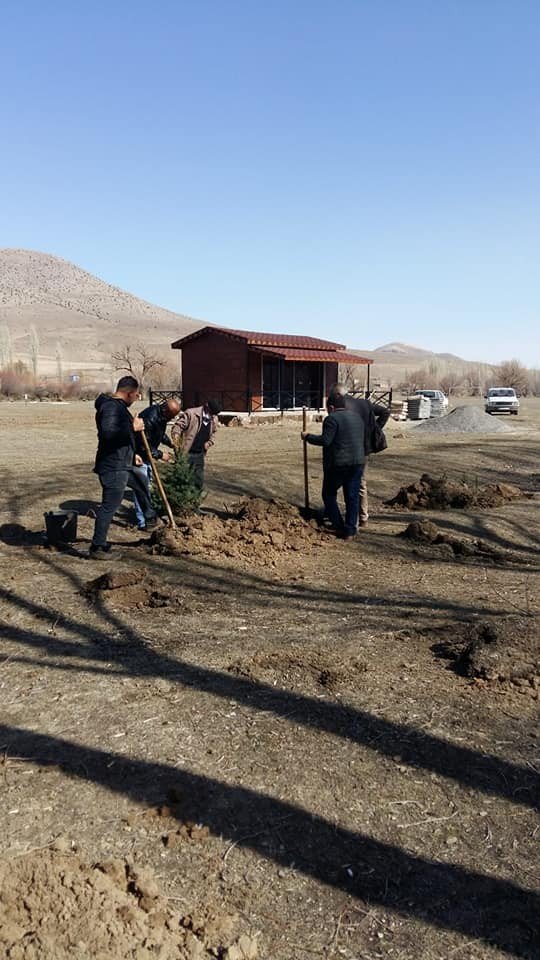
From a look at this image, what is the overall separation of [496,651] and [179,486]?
4649mm

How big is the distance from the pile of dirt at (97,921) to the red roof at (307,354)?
25.3 m

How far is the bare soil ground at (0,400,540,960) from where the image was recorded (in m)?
2.34

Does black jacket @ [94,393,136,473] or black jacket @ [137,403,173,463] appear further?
black jacket @ [137,403,173,463]

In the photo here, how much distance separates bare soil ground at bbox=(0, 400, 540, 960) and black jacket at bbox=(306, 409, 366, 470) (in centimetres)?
126

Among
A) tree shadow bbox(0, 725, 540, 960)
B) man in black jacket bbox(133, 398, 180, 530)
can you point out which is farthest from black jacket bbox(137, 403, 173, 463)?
tree shadow bbox(0, 725, 540, 960)

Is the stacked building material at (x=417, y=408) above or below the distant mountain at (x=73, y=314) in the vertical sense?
below

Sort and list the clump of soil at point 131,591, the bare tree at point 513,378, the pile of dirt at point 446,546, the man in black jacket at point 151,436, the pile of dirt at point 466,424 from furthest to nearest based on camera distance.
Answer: the bare tree at point 513,378 < the pile of dirt at point 466,424 < the man in black jacket at point 151,436 < the pile of dirt at point 446,546 < the clump of soil at point 131,591

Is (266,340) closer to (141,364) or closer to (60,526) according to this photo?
(60,526)

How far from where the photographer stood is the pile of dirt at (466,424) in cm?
2459

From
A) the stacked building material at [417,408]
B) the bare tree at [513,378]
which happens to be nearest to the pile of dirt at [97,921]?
the stacked building material at [417,408]

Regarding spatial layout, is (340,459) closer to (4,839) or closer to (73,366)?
(4,839)

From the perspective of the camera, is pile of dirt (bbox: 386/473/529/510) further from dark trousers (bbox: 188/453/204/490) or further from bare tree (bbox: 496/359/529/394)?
bare tree (bbox: 496/359/529/394)

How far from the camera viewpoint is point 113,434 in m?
6.67

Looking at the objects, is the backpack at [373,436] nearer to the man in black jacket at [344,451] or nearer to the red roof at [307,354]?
the man in black jacket at [344,451]
